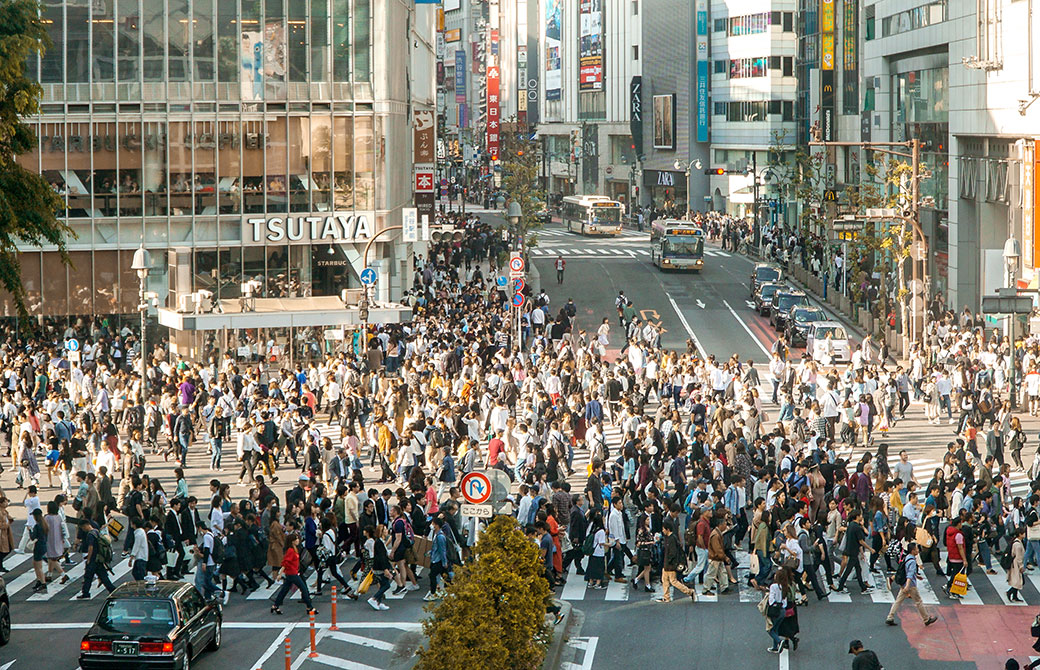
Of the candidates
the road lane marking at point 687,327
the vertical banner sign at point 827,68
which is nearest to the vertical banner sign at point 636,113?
the vertical banner sign at point 827,68

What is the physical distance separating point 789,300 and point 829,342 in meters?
9.67

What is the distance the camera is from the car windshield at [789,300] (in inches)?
2118

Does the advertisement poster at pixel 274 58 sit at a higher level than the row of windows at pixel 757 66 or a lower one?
lower

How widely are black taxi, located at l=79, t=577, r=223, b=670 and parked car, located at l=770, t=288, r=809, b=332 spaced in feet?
123

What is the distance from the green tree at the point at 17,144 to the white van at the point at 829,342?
2615 centimetres

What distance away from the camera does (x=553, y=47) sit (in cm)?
14462

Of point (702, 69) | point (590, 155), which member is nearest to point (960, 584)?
point (702, 69)

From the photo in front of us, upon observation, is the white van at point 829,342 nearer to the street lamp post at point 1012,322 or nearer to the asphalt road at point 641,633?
the street lamp post at point 1012,322

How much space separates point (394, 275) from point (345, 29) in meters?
11.2

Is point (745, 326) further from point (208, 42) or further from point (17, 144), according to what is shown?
point (17, 144)

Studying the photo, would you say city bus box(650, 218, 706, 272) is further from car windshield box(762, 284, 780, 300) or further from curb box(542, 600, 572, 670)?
curb box(542, 600, 572, 670)

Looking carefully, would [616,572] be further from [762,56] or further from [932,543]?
[762,56]

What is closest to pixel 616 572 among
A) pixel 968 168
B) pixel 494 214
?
pixel 968 168

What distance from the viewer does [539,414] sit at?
105ft
